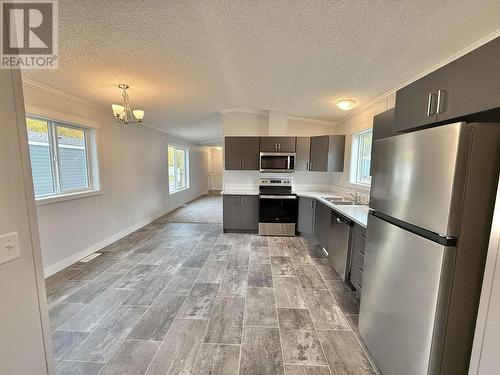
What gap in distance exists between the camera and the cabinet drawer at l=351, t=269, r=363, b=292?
2170 millimetres

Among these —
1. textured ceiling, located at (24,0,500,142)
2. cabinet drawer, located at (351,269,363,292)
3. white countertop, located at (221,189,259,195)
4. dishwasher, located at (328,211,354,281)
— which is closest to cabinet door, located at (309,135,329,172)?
textured ceiling, located at (24,0,500,142)

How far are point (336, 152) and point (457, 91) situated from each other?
288 centimetres

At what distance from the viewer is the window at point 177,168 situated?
6719 mm

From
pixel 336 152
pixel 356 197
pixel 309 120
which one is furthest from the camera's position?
pixel 309 120

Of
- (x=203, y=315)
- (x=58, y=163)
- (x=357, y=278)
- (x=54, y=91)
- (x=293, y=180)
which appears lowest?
(x=203, y=315)

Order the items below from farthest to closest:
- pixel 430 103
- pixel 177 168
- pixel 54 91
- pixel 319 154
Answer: pixel 177 168, pixel 319 154, pixel 54 91, pixel 430 103

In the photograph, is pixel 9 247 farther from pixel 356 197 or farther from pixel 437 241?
pixel 356 197

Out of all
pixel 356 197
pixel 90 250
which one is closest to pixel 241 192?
pixel 356 197

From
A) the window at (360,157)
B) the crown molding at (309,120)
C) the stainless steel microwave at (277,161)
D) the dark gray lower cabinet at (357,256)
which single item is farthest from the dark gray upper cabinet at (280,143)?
the dark gray lower cabinet at (357,256)

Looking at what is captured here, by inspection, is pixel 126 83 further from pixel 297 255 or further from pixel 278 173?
pixel 297 255

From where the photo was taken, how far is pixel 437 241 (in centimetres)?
103

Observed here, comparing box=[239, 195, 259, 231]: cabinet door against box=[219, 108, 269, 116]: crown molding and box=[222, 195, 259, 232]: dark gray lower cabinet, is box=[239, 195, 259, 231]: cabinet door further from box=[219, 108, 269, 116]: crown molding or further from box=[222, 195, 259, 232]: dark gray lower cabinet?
box=[219, 108, 269, 116]: crown molding

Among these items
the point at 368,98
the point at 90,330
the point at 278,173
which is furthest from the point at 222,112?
the point at 90,330

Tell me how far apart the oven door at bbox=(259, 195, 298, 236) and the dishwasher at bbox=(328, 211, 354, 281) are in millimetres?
1266
